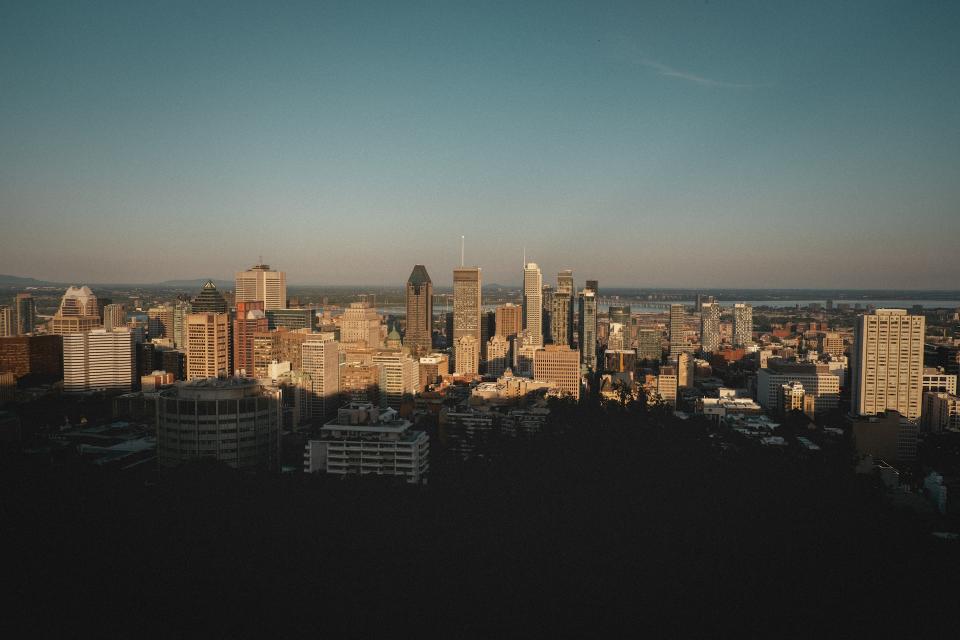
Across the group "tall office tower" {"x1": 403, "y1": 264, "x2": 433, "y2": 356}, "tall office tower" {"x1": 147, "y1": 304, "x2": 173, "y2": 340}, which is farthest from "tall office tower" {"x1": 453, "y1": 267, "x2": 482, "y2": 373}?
"tall office tower" {"x1": 147, "y1": 304, "x2": 173, "y2": 340}

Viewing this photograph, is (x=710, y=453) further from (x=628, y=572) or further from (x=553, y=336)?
(x=553, y=336)

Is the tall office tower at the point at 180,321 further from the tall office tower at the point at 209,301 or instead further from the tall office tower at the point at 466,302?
the tall office tower at the point at 466,302

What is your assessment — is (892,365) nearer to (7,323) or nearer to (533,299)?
(533,299)

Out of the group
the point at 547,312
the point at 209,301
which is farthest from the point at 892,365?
the point at 547,312

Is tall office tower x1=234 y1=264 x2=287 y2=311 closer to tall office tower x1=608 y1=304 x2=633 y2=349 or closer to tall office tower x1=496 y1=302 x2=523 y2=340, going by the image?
tall office tower x1=496 y1=302 x2=523 y2=340

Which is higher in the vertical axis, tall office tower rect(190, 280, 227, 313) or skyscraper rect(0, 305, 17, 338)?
tall office tower rect(190, 280, 227, 313)

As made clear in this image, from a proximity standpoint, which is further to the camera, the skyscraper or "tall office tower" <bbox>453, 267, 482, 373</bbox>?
"tall office tower" <bbox>453, 267, 482, 373</bbox>

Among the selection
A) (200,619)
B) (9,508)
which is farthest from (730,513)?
(9,508)
